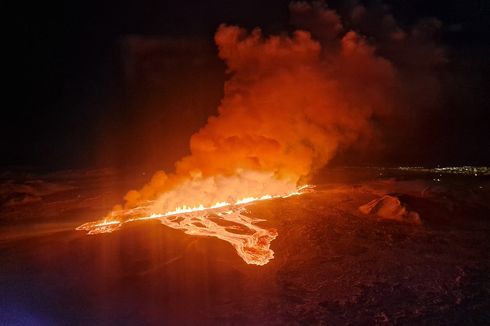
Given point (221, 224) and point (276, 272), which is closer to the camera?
point (276, 272)

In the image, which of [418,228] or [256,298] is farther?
[418,228]

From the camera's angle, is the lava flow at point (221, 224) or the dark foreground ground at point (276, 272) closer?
the dark foreground ground at point (276, 272)

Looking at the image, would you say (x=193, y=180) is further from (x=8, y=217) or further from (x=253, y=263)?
(x=8, y=217)

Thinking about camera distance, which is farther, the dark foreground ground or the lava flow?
the lava flow

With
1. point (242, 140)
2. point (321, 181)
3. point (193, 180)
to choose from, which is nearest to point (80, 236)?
point (193, 180)
